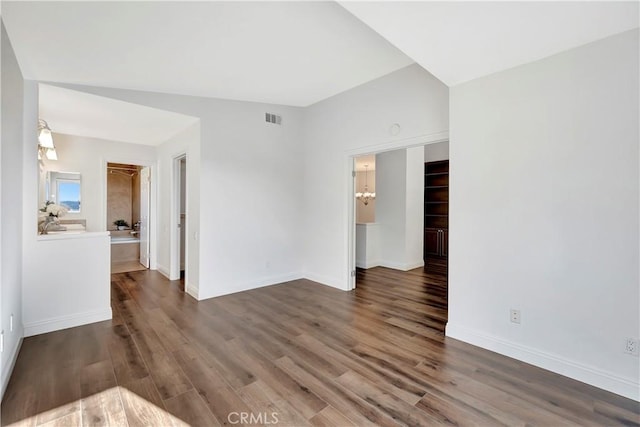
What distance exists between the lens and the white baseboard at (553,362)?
1.99m

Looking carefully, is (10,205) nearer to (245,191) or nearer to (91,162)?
(245,191)

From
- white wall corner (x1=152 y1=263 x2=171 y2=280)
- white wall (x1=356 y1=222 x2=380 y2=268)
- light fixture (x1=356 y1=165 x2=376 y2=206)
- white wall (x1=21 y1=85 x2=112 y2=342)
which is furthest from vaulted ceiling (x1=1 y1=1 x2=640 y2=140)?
light fixture (x1=356 y1=165 x2=376 y2=206)

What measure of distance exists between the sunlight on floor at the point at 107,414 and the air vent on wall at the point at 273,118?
3848 mm

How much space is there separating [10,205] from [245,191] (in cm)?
254

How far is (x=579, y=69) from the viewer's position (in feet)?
7.07

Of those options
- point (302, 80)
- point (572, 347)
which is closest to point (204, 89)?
point (302, 80)

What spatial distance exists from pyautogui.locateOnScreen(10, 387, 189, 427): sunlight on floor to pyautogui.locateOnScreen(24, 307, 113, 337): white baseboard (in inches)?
60.6

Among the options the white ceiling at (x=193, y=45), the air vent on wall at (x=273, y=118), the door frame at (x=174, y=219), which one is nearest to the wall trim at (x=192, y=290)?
the door frame at (x=174, y=219)

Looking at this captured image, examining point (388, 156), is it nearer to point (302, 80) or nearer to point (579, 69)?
point (302, 80)

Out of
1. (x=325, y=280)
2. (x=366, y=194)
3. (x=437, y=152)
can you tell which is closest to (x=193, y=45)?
(x=325, y=280)

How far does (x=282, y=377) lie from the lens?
2199 mm

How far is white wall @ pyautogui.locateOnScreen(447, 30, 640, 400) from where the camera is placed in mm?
2006

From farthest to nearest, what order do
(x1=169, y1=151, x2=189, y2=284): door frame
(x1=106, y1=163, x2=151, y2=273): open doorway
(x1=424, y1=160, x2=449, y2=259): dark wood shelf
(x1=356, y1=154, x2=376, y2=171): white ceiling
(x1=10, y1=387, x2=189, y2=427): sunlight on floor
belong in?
(x1=356, y1=154, x2=376, y2=171): white ceiling → (x1=106, y1=163, x2=151, y2=273): open doorway → (x1=424, y1=160, x2=449, y2=259): dark wood shelf → (x1=169, y1=151, x2=189, y2=284): door frame → (x1=10, y1=387, x2=189, y2=427): sunlight on floor

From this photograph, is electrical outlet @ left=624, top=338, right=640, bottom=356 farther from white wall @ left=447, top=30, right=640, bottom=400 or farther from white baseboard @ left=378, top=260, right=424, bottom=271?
white baseboard @ left=378, top=260, right=424, bottom=271
